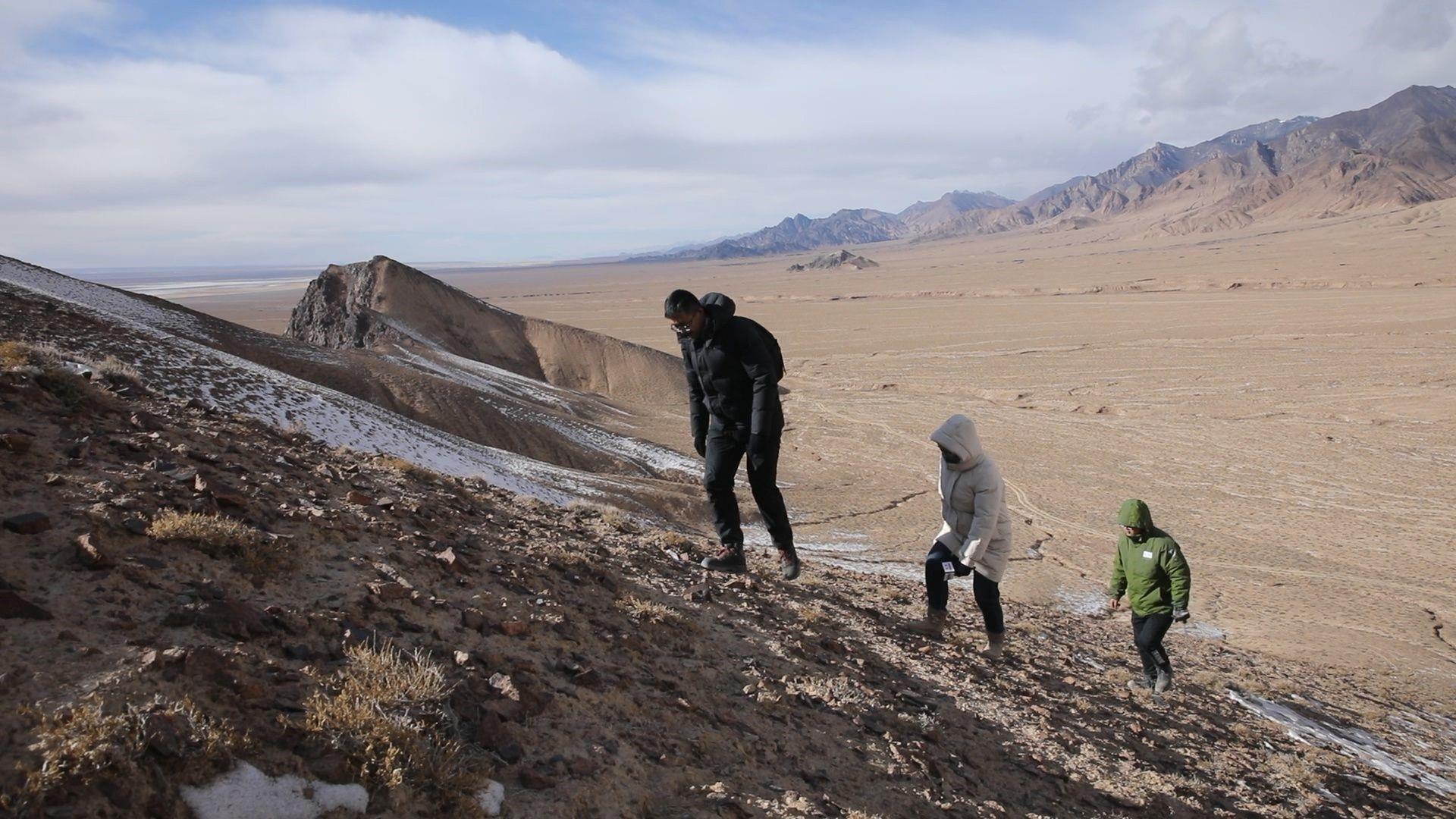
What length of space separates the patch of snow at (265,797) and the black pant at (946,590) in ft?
12.5

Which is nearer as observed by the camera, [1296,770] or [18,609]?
[18,609]

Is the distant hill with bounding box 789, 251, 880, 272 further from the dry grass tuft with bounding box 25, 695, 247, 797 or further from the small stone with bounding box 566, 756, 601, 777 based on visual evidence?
the dry grass tuft with bounding box 25, 695, 247, 797

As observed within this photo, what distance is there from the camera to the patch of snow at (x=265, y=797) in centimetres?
230

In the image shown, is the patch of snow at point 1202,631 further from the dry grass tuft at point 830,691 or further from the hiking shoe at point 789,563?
the dry grass tuft at point 830,691

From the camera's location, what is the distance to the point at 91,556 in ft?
10.6

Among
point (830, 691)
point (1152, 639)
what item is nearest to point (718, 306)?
point (830, 691)

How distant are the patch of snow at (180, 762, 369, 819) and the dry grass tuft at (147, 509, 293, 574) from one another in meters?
1.44

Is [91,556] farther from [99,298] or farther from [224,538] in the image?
[99,298]

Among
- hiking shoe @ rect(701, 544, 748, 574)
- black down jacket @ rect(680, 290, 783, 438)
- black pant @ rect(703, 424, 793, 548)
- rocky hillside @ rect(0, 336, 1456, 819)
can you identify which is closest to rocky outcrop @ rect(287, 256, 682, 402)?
rocky hillside @ rect(0, 336, 1456, 819)

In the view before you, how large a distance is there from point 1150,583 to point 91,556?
5869mm

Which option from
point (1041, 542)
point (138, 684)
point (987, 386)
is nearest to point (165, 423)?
point (138, 684)

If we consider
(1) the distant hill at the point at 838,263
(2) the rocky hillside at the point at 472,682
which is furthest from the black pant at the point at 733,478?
(1) the distant hill at the point at 838,263

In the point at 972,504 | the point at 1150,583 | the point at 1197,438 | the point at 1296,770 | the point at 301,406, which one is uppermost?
the point at 301,406

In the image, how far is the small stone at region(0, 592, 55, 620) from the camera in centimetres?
280
